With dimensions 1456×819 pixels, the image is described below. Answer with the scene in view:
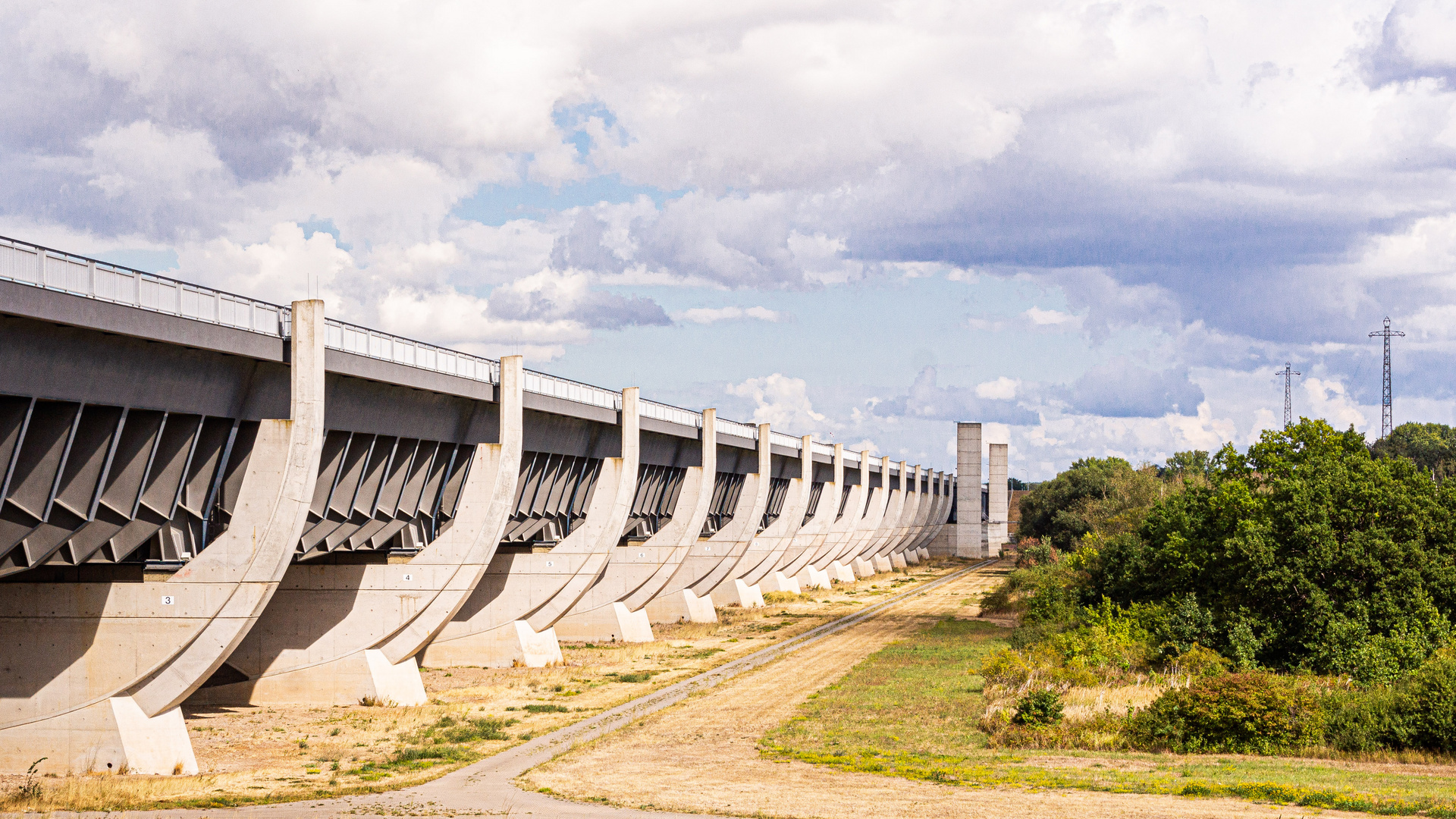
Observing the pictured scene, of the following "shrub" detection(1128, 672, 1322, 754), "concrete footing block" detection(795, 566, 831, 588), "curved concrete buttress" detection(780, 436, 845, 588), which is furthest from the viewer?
"concrete footing block" detection(795, 566, 831, 588)

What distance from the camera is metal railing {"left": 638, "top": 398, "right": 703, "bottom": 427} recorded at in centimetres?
5872

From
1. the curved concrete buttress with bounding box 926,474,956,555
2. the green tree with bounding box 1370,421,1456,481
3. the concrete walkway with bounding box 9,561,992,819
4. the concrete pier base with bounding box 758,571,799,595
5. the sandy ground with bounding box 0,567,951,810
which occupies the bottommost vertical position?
the sandy ground with bounding box 0,567,951,810

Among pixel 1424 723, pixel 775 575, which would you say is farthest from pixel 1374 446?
pixel 1424 723

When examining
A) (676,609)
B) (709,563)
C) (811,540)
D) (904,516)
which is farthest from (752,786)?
(904,516)

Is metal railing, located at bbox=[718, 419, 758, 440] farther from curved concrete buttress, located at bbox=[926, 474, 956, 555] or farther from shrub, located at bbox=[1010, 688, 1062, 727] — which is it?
curved concrete buttress, located at bbox=[926, 474, 956, 555]

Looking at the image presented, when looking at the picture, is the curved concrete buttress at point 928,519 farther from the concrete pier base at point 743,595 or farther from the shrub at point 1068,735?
the shrub at point 1068,735

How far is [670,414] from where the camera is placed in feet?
205

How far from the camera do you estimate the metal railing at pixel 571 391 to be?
4690 cm

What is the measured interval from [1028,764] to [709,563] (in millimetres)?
45560

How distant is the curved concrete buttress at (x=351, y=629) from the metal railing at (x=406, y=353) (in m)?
5.37

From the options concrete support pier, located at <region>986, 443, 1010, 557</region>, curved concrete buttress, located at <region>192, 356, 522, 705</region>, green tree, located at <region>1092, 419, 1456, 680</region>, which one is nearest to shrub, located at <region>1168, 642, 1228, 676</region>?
green tree, located at <region>1092, 419, 1456, 680</region>

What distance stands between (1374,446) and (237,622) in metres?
163

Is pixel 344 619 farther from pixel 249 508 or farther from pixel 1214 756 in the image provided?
pixel 1214 756

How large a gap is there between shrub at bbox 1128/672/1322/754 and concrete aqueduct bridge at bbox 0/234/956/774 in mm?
21243
